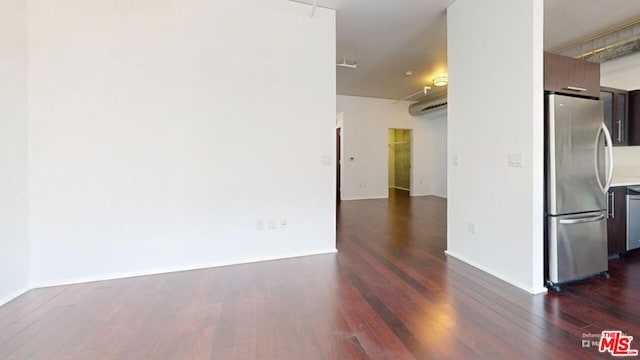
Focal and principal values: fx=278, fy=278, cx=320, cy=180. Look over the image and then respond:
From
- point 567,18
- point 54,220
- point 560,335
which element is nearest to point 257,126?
point 54,220

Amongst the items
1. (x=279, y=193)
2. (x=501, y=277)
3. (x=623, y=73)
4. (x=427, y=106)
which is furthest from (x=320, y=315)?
(x=427, y=106)

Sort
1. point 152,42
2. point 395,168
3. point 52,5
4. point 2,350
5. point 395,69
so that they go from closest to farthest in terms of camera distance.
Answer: point 2,350
point 52,5
point 152,42
point 395,69
point 395,168

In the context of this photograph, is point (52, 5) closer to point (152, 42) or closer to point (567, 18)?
point (152, 42)

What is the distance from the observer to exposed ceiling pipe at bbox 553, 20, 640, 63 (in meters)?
3.31

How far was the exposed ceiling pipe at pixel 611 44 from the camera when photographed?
130 inches

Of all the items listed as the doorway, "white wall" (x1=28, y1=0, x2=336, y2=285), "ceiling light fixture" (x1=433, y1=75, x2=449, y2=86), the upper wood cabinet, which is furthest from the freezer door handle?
the doorway

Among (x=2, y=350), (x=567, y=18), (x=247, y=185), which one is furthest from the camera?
(x=567, y=18)

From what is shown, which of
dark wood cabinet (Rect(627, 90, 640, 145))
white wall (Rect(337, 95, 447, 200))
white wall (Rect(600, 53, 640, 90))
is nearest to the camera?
dark wood cabinet (Rect(627, 90, 640, 145))

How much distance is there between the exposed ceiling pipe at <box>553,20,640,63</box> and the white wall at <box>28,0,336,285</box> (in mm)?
3487

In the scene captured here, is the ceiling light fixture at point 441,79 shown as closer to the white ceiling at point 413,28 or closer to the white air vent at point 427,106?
the white ceiling at point 413,28

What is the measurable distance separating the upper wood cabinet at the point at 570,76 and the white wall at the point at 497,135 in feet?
0.66

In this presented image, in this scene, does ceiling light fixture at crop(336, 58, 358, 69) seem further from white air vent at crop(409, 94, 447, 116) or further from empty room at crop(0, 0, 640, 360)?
white air vent at crop(409, 94, 447, 116)

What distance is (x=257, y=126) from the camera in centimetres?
304

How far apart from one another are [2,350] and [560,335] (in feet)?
10.9
